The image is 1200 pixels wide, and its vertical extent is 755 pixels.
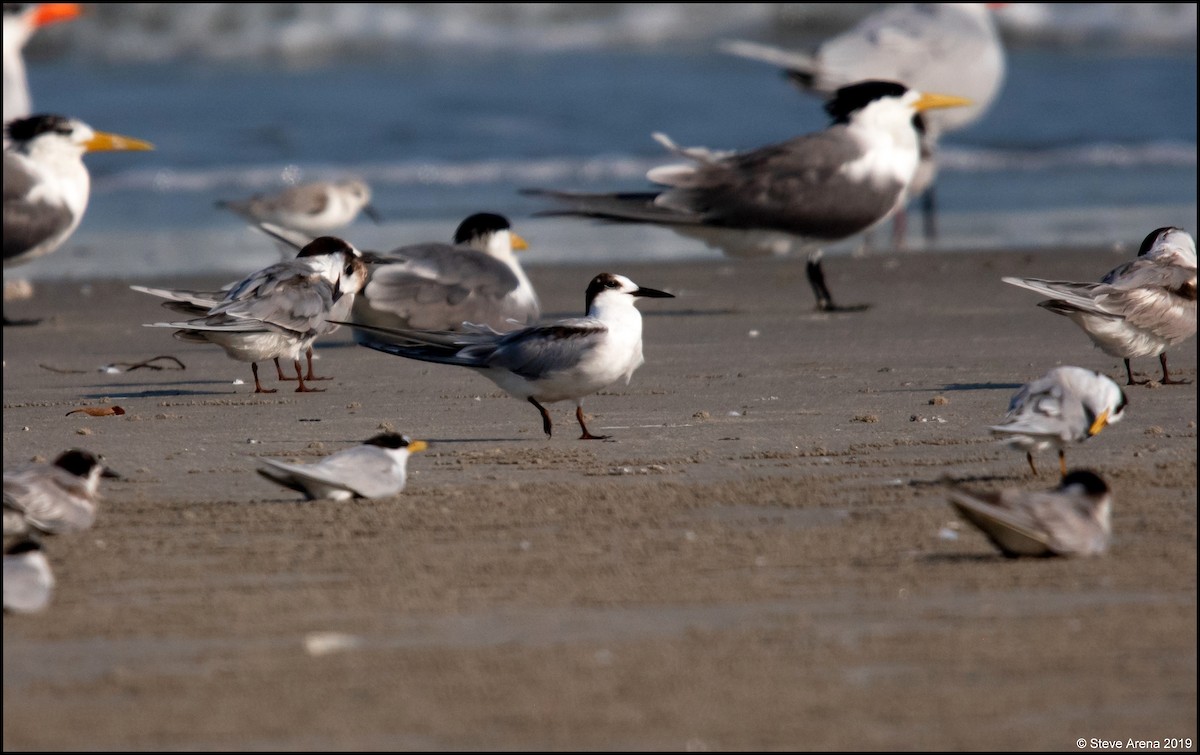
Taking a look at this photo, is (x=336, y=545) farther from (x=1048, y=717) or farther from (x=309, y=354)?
(x=309, y=354)

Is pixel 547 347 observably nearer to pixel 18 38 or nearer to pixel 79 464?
pixel 79 464

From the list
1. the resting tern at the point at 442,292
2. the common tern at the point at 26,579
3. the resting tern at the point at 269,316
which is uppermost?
the common tern at the point at 26,579

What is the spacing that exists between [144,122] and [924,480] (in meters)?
13.3

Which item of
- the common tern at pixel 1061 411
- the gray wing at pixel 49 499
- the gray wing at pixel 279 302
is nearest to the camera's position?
the gray wing at pixel 49 499

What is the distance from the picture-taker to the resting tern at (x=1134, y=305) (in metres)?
5.18

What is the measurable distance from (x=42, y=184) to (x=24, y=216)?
0.73 feet

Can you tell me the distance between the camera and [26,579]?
309 centimetres

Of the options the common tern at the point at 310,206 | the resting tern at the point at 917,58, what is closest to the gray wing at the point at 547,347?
the common tern at the point at 310,206

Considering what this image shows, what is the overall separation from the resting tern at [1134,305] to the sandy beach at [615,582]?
7.6 inches

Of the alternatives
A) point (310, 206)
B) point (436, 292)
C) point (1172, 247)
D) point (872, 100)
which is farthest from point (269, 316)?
point (310, 206)

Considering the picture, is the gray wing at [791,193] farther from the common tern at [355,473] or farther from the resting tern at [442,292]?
the common tern at [355,473]

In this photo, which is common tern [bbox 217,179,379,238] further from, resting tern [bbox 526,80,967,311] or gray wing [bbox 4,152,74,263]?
resting tern [bbox 526,80,967,311]

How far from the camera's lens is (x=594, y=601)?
3.13m

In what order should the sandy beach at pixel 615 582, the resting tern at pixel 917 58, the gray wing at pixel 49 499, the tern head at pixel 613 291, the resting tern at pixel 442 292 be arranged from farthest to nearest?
the resting tern at pixel 917 58
the resting tern at pixel 442 292
the tern head at pixel 613 291
the gray wing at pixel 49 499
the sandy beach at pixel 615 582
